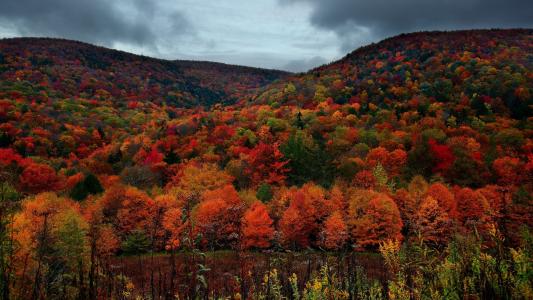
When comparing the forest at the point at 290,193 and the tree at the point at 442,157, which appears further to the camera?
the tree at the point at 442,157

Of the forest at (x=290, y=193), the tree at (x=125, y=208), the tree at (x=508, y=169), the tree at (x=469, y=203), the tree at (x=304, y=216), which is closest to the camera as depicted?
the forest at (x=290, y=193)

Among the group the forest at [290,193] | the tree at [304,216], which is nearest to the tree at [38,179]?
the forest at [290,193]

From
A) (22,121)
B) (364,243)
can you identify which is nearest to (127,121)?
(22,121)

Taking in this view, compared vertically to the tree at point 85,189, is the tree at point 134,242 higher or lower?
lower

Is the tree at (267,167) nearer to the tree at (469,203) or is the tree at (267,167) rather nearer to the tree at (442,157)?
the tree at (442,157)

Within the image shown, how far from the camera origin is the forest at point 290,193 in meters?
5.88

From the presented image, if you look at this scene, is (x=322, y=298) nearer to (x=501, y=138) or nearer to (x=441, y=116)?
(x=501, y=138)

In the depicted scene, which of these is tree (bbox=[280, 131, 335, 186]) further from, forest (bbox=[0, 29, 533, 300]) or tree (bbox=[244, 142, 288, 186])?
tree (bbox=[244, 142, 288, 186])

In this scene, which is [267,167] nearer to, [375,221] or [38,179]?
[375,221]

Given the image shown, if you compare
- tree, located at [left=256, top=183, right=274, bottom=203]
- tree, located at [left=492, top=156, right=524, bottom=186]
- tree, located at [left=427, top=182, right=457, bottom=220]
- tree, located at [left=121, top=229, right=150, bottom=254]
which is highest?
tree, located at [left=492, top=156, right=524, bottom=186]

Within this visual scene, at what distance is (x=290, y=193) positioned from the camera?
64.4 m

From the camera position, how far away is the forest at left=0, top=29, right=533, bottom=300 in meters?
5.88

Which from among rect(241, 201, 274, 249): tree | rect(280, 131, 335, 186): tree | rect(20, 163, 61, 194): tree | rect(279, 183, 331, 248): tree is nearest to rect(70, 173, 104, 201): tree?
rect(20, 163, 61, 194): tree

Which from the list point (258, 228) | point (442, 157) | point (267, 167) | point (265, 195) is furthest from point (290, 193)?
point (442, 157)
